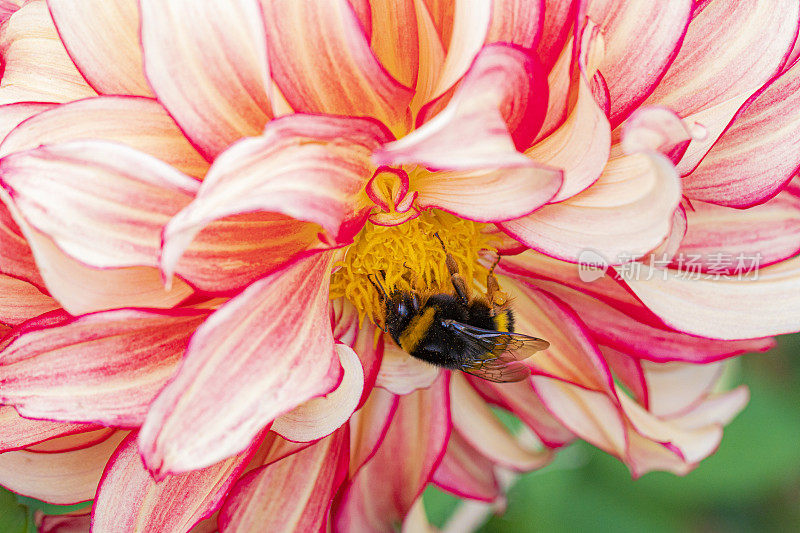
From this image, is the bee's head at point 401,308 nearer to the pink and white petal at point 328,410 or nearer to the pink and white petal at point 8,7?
the pink and white petal at point 328,410

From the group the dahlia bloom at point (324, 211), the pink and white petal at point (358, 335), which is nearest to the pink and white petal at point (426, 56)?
the dahlia bloom at point (324, 211)

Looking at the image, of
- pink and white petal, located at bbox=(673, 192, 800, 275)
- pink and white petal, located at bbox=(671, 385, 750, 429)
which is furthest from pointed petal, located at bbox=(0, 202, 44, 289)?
pink and white petal, located at bbox=(671, 385, 750, 429)

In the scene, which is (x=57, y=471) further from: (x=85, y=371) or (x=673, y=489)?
(x=673, y=489)

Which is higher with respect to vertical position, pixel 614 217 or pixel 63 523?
pixel 614 217

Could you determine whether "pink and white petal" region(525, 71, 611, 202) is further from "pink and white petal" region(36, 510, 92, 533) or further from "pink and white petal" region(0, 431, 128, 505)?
"pink and white petal" region(36, 510, 92, 533)

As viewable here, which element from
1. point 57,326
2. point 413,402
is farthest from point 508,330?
point 57,326

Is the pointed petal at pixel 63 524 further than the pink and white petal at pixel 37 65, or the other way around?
the pointed petal at pixel 63 524

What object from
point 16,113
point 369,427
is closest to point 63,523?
point 369,427
